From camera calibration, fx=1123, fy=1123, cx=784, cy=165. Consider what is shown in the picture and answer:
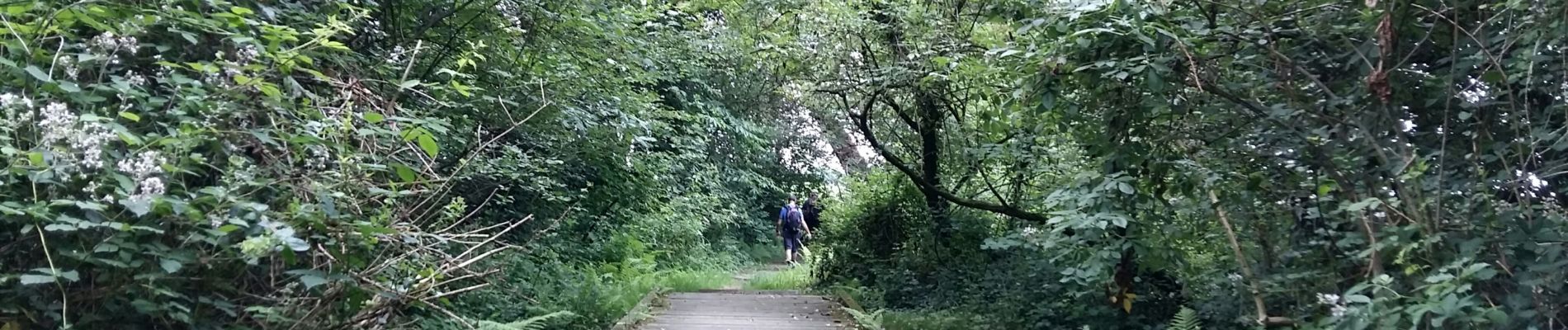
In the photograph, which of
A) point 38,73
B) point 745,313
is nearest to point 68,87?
point 38,73

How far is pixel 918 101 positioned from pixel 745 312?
286 centimetres

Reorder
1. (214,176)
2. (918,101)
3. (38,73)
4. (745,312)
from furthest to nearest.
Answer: (745,312), (918,101), (214,176), (38,73)

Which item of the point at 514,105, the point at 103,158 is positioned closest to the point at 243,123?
the point at 103,158

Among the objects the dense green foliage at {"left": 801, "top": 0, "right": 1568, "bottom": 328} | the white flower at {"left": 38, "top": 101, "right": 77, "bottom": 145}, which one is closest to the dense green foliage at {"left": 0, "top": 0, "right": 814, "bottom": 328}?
the white flower at {"left": 38, "top": 101, "right": 77, "bottom": 145}

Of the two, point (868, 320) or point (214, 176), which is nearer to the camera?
point (214, 176)

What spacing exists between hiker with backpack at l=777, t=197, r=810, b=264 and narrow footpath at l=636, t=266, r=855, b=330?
21.0 feet

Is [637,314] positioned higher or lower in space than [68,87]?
lower

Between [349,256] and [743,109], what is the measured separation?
1564cm

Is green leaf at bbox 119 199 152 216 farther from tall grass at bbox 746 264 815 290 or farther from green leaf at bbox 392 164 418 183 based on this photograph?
tall grass at bbox 746 264 815 290

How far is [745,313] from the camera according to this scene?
38.5 feet

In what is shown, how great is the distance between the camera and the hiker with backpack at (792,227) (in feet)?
69.6

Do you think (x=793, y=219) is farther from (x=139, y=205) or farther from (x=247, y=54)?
(x=139, y=205)

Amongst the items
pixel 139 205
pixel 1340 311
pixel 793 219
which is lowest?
pixel 793 219

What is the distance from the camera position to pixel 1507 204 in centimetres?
482
